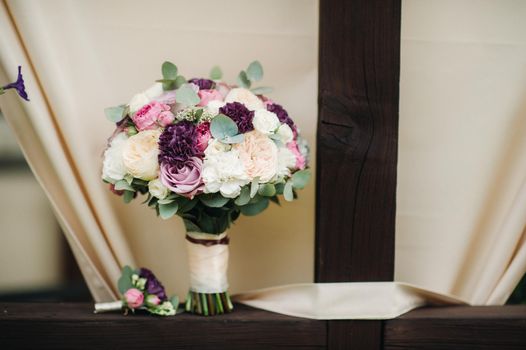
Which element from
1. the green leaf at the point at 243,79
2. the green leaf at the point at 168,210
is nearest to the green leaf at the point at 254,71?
the green leaf at the point at 243,79

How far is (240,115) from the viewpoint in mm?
1388

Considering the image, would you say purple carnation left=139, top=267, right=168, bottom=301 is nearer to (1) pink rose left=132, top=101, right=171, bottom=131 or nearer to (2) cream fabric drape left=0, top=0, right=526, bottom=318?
(2) cream fabric drape left=0, top=0, right=526, bottom=318

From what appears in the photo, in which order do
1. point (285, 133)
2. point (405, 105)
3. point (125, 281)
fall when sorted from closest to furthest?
point (285, 133)
point (125, 281)
point (405, 105)

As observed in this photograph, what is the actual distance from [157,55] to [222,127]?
1.72ft

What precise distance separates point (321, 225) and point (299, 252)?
14.3 inches

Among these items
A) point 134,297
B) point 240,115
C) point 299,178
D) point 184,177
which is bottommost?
point 134,297

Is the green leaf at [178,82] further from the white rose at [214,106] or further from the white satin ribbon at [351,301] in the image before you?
the white satin ribbon at [351,301]

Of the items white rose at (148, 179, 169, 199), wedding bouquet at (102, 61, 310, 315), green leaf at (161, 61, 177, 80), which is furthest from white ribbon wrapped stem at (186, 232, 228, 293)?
green leaf at (161, 61, 177, 80)

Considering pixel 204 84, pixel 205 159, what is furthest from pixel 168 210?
pixel 204 84

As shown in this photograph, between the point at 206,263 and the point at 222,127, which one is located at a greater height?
the point at 222,127

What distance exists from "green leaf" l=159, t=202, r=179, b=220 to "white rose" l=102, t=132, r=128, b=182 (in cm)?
14

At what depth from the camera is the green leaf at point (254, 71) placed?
1.58 m

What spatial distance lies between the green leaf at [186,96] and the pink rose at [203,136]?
8 centimetres

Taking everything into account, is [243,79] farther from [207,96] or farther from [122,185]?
[122,185]
